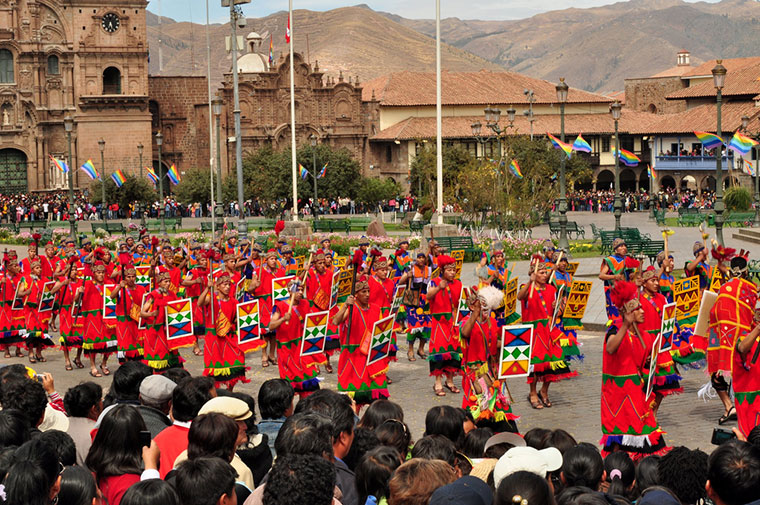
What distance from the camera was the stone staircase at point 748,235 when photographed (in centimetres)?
3774

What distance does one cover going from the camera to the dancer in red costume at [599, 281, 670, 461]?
10.1 meters

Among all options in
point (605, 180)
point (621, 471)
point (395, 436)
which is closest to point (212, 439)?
point (395, 436)

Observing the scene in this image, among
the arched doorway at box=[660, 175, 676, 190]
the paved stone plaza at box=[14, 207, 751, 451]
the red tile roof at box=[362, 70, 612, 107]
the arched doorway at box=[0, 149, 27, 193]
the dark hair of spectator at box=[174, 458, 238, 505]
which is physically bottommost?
the paved stone plaza at box=[14, 207, 751, 451]

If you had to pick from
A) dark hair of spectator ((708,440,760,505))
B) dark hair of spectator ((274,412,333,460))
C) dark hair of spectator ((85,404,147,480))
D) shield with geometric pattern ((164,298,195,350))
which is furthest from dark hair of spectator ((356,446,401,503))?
shield with geometric pattern ((164,298,195,350))

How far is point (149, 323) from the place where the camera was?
1557 centimetres

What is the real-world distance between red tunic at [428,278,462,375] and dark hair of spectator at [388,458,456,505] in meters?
9.13

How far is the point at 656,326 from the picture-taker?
11.7 metres

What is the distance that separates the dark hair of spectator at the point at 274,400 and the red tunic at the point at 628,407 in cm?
356

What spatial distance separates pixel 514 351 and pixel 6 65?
75.8 m

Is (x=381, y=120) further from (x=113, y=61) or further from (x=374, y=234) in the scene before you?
(x=374, y=234)

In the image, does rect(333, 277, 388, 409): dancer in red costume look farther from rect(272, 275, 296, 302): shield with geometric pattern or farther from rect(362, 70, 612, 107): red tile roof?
rect(362, 70, 612, 107): red tile roof

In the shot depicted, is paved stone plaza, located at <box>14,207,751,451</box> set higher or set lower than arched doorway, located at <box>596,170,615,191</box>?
lower

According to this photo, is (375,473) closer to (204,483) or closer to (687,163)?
(204,483)

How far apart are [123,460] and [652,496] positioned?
3.27 meters
